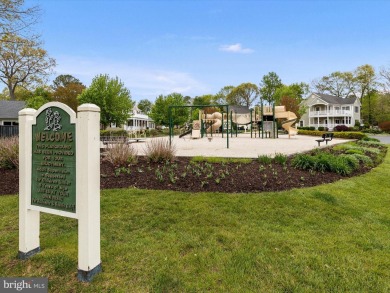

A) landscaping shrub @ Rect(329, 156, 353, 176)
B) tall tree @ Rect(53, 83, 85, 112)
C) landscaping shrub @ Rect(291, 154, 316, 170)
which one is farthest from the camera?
tall tree @ Rect(53, 83, 85, 112)

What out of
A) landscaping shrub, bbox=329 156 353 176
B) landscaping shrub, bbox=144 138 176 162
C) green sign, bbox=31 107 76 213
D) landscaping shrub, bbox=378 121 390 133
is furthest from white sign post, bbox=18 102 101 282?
landscaping shrub, bbox=378 121 390 133

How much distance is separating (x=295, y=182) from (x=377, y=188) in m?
1.94

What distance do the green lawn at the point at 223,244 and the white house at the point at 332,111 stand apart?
195 feet

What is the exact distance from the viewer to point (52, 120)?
305 cm

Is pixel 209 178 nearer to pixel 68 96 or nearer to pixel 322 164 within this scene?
pixel 322 164

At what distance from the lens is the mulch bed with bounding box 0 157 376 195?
19.1ft

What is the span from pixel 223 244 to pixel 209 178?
9.36 ft

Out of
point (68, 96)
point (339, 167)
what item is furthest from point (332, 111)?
point (339, 167)

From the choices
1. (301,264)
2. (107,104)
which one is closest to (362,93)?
(107,104)

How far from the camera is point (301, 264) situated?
297 centimetres

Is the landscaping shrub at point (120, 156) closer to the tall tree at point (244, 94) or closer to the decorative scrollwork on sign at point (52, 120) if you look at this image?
the decorative scrollwork on sign at point (52, 120)

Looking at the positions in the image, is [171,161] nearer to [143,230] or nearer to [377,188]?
[143,230]

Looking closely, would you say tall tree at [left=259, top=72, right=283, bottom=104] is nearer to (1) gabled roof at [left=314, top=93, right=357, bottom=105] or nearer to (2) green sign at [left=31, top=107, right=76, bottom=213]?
(1) gabled roof at [left=314, top=93, right=357, bottom=105]

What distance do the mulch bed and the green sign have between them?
2.81m
